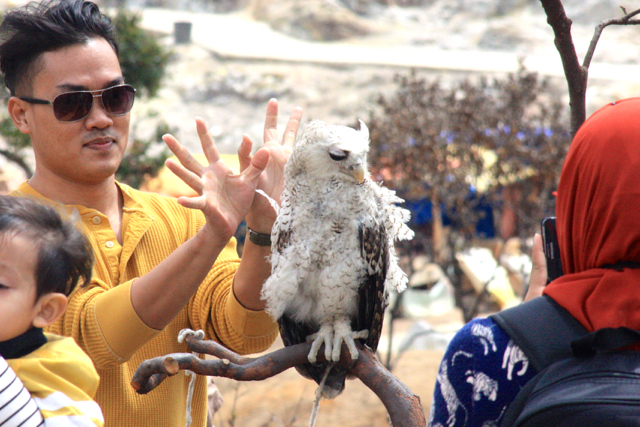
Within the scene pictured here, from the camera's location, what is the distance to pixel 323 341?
1799 mm

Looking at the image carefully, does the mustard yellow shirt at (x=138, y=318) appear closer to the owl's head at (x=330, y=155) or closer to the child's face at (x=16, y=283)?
the child's face at (x=16, y=283)

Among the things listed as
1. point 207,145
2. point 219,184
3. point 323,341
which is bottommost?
point 323,341

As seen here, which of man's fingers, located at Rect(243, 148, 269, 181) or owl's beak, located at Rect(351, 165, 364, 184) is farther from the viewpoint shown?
owl's beak, located at Rect(351, 165, 364, 184)

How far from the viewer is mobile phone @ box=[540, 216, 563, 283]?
154 cm

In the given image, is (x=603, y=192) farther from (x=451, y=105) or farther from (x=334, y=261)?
(x=451, y=105)

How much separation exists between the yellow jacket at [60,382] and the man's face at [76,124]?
730 mm

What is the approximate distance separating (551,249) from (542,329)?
408 millimetres

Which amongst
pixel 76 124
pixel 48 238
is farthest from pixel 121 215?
pixel 48 238

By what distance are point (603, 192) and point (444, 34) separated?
123 ft

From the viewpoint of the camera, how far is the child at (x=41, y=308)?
1.24 meters

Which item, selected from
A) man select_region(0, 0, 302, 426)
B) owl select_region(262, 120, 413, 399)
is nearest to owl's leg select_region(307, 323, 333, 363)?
owl select_region(262, 120, 413, 399)

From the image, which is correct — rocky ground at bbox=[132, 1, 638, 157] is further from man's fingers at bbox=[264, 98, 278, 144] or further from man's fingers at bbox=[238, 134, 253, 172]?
man's fingers at bbox=[238, 134, 253, 172]

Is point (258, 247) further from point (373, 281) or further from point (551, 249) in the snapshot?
point (551, 249)

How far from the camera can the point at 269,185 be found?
2037 millimetres
